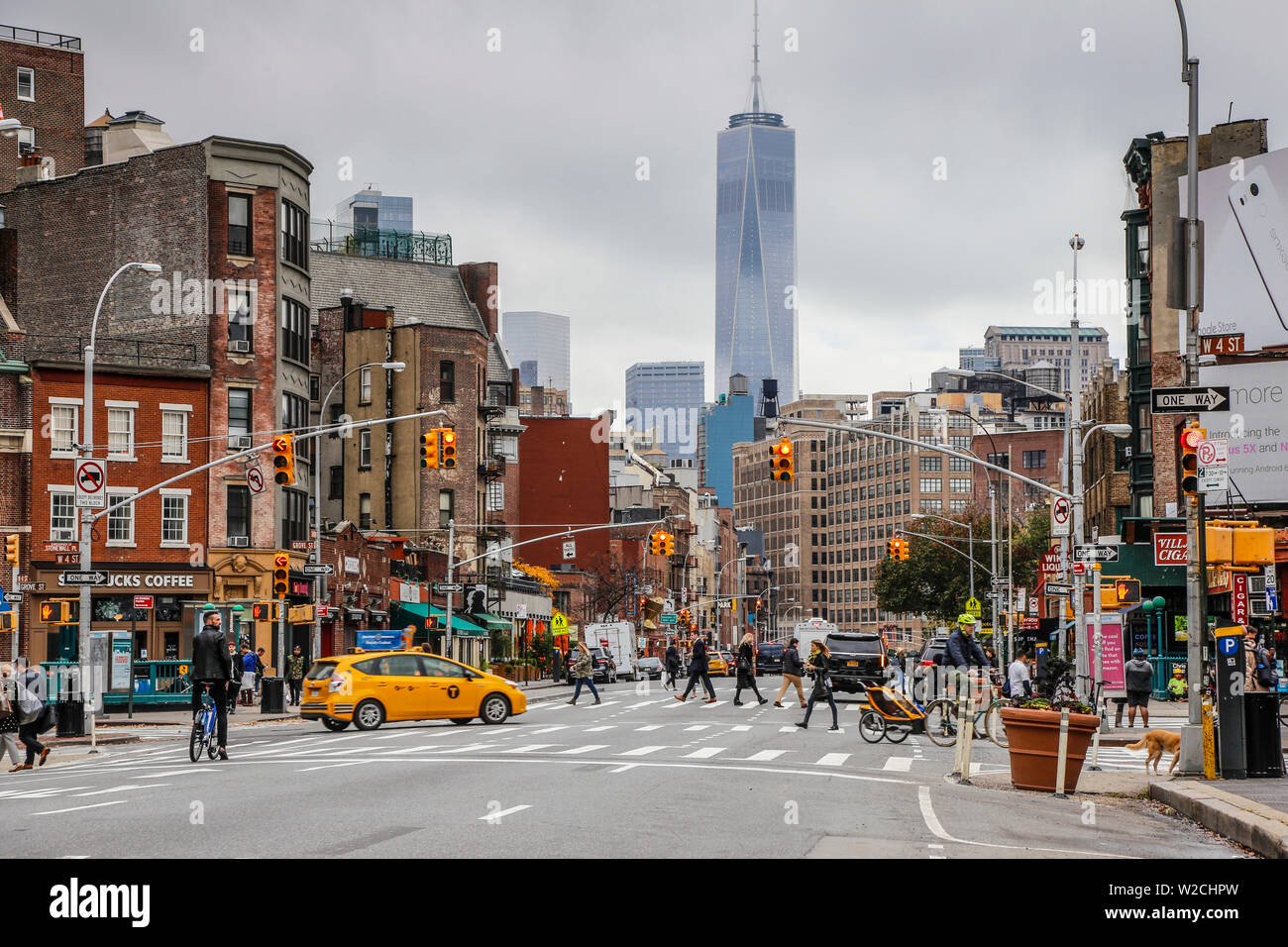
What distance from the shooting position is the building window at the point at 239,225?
182 feet

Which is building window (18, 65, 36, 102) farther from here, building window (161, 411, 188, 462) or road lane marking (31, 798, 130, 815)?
road lane marking (31, 798, 130, 815)

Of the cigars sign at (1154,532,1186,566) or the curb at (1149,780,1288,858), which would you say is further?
the cigars sign at (1154,532,1186,566)

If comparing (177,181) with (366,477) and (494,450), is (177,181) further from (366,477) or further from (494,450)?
(494,450)

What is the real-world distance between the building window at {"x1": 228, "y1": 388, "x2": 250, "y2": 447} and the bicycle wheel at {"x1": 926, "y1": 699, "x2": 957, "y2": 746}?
105ft

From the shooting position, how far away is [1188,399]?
2069 cm

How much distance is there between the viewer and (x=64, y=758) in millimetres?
26625

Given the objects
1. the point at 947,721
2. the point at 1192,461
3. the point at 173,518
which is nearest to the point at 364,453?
the point at 173,518

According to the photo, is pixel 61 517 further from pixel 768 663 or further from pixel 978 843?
pixel 768 663

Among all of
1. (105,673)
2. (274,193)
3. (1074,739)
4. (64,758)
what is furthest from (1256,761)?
(274,193)

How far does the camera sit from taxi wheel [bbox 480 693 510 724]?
1325 inches

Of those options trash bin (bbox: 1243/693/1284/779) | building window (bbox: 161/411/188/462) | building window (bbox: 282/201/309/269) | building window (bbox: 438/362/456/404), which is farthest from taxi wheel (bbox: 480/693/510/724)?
building window (bbox: 438/362/456/404)

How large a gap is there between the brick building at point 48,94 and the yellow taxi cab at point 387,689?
2098 inches

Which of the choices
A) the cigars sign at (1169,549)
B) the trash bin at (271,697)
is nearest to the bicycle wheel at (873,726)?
the trash bin at (271,697)
